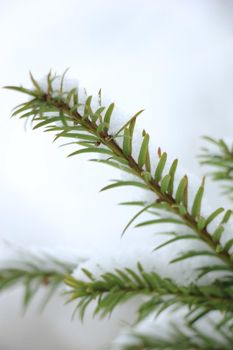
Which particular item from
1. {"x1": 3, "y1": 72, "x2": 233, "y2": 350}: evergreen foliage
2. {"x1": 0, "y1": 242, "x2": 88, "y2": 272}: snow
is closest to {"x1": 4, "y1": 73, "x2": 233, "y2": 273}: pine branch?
{"x1": 3, "y1": 72, "x2": 233, "y2": 350}: evergreen foliage

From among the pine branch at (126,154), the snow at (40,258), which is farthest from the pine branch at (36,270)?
the pine branch at (126,154)

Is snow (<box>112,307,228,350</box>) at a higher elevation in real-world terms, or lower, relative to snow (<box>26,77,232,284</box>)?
lower

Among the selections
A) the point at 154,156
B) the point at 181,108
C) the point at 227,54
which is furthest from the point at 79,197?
the point at 154,156

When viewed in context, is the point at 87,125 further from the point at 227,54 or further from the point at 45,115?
the point at 227,54

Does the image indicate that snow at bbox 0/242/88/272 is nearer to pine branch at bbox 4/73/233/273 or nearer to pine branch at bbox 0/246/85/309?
pine branch at bbox 0/246/85/309

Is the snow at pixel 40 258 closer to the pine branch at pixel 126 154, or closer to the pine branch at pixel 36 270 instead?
the pine branch at pixel 36 270
